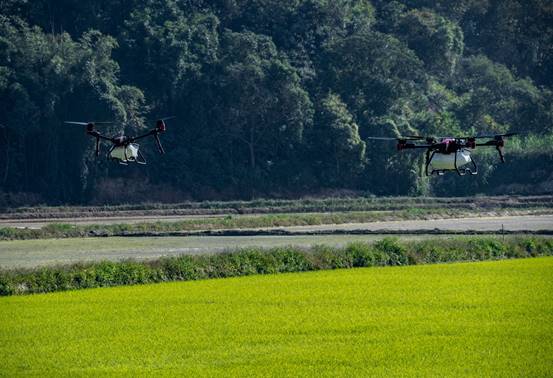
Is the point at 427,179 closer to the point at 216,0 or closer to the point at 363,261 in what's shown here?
the point at 216,0

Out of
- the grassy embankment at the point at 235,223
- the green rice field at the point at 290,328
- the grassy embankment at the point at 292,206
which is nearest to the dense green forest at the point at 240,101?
the grassy embankment at the point at 292,206

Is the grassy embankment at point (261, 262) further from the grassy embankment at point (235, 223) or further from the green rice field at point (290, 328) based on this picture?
the grassy embankment at point (235, 223)

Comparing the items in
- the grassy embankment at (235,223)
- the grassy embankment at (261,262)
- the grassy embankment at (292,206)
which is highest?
the grassy embankment at (261,262)

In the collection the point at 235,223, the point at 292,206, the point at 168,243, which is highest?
the point at 168,243

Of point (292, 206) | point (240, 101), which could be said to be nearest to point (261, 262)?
point (292, 206)

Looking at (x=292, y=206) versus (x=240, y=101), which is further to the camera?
(x=240, y=101)

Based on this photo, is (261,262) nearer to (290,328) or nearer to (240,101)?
(290,328)
